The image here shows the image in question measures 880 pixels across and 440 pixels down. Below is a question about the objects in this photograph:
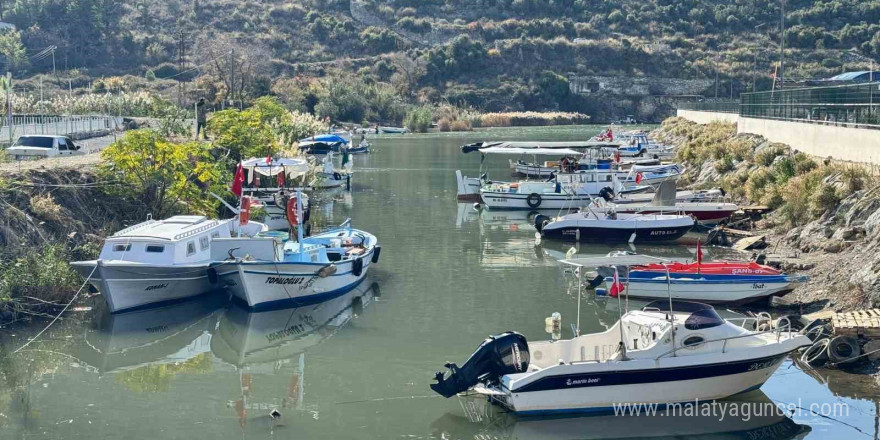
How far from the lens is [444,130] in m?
127

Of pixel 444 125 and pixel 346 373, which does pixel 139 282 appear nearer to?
pixel 346 373

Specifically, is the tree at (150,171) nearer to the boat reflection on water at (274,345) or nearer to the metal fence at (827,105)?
the boat reflection on water at (274,345)

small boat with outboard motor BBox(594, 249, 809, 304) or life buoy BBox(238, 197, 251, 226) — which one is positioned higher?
life buoy BBox(238, 197, 251, 226)

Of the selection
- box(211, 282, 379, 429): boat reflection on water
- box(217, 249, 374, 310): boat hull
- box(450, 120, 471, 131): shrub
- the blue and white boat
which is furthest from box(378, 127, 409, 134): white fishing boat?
the blue and white boat

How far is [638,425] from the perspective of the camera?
1973 cm

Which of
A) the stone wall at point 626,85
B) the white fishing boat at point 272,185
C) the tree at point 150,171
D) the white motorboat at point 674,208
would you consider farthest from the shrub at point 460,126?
the tree at point 150,171

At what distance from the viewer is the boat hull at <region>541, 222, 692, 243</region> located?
40281mm

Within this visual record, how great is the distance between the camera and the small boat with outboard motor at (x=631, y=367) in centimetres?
1964

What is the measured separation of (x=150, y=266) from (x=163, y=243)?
89 centimetres

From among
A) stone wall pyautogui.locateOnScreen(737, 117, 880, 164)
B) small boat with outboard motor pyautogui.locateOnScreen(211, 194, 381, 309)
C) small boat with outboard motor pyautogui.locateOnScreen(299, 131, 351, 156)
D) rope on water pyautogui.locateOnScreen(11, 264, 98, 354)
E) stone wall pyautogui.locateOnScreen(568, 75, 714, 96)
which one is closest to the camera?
rope on water pyautogui.locateOnScreen(11, 264, 98, 354)

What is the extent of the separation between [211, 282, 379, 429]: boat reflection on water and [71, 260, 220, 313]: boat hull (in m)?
1.59

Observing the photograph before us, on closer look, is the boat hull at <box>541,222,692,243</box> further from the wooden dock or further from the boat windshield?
the boat windshield

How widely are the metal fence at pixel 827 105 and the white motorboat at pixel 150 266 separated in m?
25.7

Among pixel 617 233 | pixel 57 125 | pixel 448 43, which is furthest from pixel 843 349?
pixel 448 43
